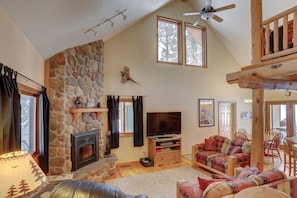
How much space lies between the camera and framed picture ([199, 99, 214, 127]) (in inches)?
274

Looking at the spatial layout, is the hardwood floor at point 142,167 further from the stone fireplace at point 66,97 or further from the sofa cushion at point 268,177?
the sofa cushion at point 268,177

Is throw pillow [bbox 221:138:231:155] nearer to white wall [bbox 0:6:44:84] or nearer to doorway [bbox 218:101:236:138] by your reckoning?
doorway [bbox 218:101:236:138]

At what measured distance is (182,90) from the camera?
662 centimetres

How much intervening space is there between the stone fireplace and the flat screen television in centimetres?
180

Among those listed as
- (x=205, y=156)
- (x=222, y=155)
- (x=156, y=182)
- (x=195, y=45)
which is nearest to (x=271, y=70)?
(x=222, y=155)

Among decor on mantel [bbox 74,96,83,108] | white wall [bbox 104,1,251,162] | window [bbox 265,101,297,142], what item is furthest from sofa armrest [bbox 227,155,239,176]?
window [bbox 265,101,297,142]

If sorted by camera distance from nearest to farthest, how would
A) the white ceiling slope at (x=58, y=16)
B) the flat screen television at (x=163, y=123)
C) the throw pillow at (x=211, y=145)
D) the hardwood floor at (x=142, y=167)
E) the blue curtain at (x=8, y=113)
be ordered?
the blue curtain at (x=8, y=113), the white ceiling slope at (x=58, y=16), the hardwood floor at (x=142, y=167), the throw pillow at (x=211, y=145), the flat screen television at (x=163, y=123)

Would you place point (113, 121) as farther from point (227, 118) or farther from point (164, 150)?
point (227, 118)

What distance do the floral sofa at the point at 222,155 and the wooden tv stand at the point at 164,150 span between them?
0.65 meters

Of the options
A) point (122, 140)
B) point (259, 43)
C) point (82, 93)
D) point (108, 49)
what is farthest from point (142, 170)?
point (259, 43)

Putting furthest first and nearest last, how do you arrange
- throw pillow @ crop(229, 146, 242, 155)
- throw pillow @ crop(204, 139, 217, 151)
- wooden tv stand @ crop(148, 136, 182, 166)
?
wooden tv stand @ crop(148, 136, 182, 166) → throw pillow @ crop(204, 139, 217, 151) → throw pillow @ crop(229, 146, 242, 155)

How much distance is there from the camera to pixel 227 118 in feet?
25.1

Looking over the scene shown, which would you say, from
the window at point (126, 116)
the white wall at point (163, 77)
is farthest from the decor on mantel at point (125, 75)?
the window at point (126, 116)

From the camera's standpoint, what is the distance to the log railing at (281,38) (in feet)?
9.36
